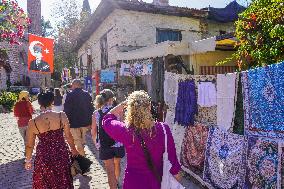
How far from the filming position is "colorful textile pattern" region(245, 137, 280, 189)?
4465 mm

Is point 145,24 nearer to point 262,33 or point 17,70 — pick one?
point 262,33

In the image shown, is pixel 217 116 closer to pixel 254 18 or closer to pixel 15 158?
pixel 254 18

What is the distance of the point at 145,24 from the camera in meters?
14.5

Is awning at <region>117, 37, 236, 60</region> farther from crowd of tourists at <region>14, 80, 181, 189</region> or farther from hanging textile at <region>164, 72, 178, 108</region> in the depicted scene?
crowd of tourists at <region>14, 80, 181, 189</region>

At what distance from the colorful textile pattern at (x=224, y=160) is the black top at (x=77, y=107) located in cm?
335

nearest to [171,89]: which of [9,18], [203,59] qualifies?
[203,59]

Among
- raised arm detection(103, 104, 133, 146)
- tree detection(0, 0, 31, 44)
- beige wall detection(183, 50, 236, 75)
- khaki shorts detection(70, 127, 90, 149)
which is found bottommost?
khaki shorts detection(70, 127, 90, 149)

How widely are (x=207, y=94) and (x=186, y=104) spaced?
34.4 inches

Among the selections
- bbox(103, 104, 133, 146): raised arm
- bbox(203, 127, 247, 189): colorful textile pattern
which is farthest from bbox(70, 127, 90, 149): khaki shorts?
bbox(103, 104, 133, 146): raised arm

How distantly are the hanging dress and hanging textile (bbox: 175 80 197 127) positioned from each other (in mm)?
3300

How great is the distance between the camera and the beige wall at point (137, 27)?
14.0 meters

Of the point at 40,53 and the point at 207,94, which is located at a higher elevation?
the point at 40,53

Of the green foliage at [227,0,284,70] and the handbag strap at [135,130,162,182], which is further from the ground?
the green foliage at [227,0,284,70]

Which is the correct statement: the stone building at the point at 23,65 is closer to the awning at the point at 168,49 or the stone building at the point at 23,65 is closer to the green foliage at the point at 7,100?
the green foliage at the point at 7,100
